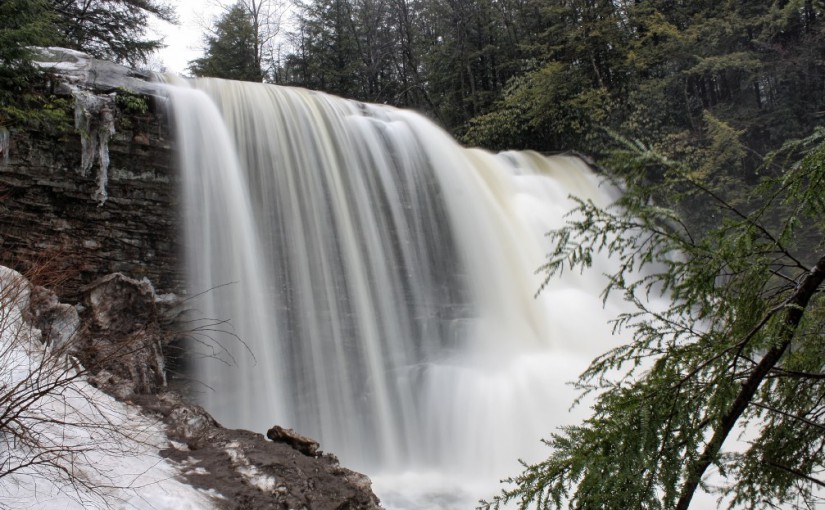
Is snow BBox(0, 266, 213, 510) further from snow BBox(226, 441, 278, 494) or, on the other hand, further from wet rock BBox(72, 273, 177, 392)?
wet rock BBox(72, 273, 177, 392)

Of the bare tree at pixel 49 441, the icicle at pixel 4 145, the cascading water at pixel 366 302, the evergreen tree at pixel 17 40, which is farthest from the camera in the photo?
the cascading water at pixel 366 302

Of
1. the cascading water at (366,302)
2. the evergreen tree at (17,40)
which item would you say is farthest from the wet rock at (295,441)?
the evergreen tree at (17,40)

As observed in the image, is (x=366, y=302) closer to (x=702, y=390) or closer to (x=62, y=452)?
(x=62, y=452)

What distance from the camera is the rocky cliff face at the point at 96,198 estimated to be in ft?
19.3

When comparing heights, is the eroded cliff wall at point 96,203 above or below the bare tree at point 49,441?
above

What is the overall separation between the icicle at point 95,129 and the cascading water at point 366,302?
0.92 metres

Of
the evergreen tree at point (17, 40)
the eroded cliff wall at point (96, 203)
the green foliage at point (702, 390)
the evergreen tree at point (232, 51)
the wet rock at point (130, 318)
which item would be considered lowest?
the green foliage at point (702, 390)

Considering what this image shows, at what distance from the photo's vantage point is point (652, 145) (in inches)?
233

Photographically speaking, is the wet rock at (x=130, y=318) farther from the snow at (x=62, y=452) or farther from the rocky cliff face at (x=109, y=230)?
the snow at (x=62, y=452)

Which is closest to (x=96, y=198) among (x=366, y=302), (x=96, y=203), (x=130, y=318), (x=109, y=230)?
(x=96, y=203)

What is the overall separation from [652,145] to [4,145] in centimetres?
729

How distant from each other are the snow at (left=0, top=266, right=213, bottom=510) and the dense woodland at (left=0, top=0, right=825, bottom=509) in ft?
6.64

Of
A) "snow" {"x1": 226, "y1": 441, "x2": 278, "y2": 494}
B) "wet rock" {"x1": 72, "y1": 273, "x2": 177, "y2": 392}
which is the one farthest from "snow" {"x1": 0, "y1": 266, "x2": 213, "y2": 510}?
"wet rock" {"x1": 72, "y1": 273, "x2": 177, "y2": 392}

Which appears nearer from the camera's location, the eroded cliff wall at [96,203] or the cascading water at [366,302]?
the eroded cliff wall at [96,203]
